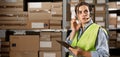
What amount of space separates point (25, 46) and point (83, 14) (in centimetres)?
257

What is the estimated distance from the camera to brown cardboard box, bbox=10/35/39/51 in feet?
16.6

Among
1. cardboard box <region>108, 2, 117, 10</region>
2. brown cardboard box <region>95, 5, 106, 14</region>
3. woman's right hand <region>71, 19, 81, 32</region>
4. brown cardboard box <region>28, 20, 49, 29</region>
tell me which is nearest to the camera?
woman's right hand <region>71, 19, 81, 32</region>

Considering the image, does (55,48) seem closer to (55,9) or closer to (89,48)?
(55,9)

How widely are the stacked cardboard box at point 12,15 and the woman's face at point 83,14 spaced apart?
2.55 metres

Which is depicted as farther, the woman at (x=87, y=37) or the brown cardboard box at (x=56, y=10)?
the brown cardboard box at (x=56, y=10)

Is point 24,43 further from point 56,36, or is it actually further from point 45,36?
point 56,36

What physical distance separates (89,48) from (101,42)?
0.15 m

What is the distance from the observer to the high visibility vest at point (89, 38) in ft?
8.59

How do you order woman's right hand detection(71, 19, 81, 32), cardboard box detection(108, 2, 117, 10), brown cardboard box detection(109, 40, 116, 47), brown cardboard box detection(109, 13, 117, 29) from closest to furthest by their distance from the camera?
1. woman's right hand detection(71, 19, 81, 32)
2. brown cardboard box detection(109, 13, 117, 29)
3. cardboard box detection(108, 2, 117, 10)
4. brown cardboard box detection(109, 40, 116, 47)

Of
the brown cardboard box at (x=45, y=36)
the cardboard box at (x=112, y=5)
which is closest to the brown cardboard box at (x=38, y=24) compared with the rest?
the brown cardboard box at (x=45, y=36)

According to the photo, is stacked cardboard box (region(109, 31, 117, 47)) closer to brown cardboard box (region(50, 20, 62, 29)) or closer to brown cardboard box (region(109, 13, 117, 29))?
brown cardboard box (region(109, 13, 117, 29))

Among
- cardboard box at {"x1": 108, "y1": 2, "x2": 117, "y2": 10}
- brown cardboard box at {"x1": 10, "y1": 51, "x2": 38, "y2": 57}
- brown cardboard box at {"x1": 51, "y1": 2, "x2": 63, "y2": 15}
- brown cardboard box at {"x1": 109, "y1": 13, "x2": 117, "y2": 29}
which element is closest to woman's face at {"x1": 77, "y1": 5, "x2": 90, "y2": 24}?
brown cardboard box at {"x1": 51, "y1": 2, "x2": 63, "y2": 15}

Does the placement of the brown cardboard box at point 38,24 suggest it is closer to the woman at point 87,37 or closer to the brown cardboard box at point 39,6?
the brown cardboard box at point 39,6

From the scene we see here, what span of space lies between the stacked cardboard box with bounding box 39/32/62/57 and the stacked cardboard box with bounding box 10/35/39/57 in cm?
10
